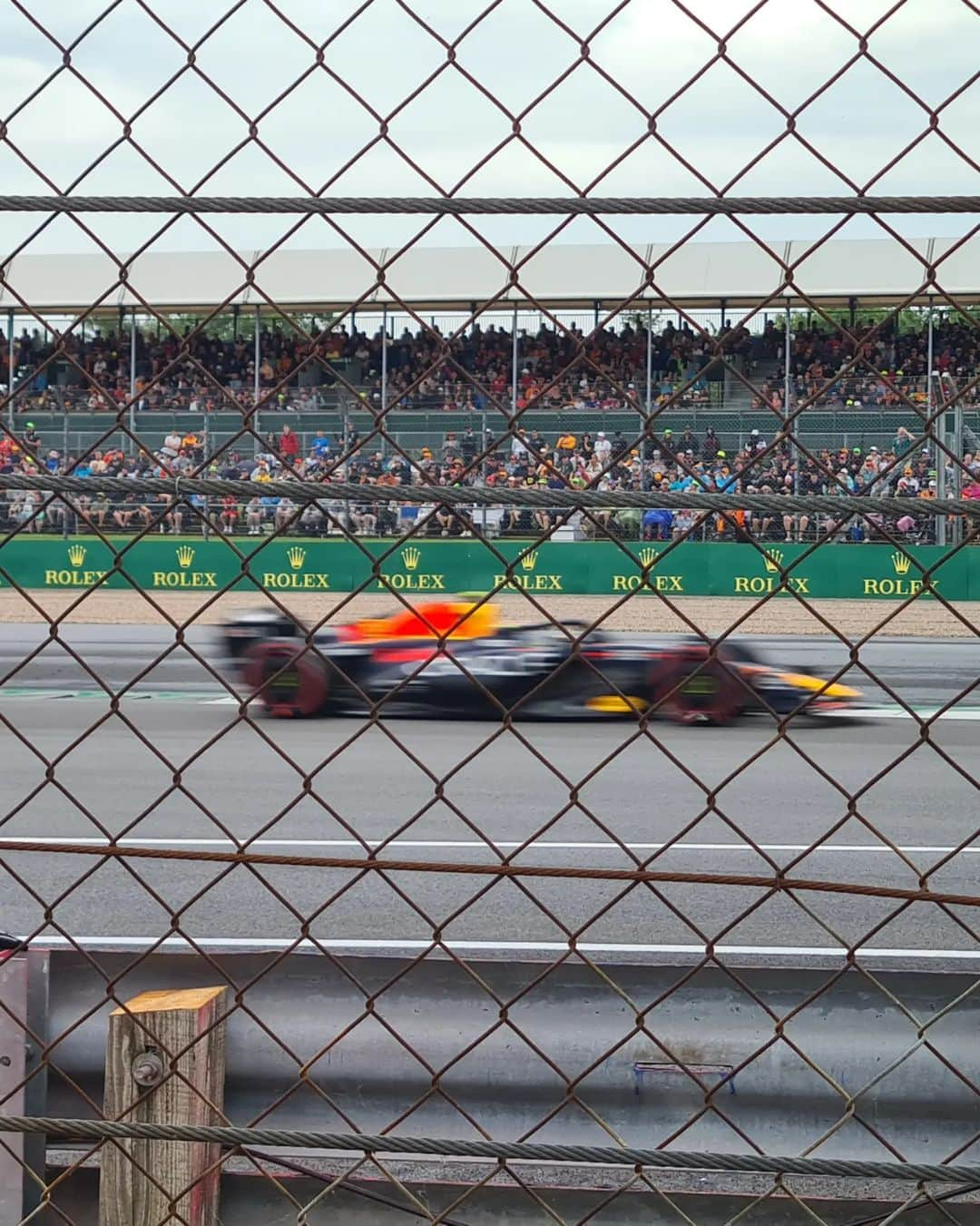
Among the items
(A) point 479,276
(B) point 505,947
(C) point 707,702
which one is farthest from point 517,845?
(A) point 479,276

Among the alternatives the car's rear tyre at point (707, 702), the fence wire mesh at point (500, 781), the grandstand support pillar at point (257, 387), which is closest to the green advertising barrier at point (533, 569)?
the fence wire mesh at point (500, 781)

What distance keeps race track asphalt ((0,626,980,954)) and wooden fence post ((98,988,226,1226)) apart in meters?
0.35

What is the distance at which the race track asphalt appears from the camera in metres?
5.47

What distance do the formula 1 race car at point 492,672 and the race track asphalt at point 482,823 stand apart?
0.21 m

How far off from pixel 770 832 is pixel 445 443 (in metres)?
11.7

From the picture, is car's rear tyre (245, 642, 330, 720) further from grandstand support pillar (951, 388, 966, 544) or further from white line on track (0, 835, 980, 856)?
grandstand support pillar (951, 388, 966, 544)

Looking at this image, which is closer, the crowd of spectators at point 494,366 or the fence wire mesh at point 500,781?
the fence wire mesh at point 500,781

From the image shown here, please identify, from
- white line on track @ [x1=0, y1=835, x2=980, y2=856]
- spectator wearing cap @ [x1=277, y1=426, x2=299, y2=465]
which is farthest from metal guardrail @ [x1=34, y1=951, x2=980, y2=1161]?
spectator wearing cap @ [x1=277, y1=426, x2=299, y2=465]

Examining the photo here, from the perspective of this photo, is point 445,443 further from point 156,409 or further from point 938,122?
point 938,122

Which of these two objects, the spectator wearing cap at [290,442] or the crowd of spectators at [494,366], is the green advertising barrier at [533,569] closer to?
the spectator wearing cap at [290,442]

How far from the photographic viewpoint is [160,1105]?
73.9 inches

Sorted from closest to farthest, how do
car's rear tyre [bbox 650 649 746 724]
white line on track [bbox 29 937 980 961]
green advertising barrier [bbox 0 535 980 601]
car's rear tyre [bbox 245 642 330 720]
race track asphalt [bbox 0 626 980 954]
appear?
white line on track [bbox 29 937 980 961]
race track asphalt [bbox 0 626 980 954]
car's rear tyre [bbox 245 642 330 720]
car's rear tyre [bbox 650 649 746 724]
green advertising barrier [bbox 0 535 980 601]

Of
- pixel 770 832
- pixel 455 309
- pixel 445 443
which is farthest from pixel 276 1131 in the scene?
pixel 455 309

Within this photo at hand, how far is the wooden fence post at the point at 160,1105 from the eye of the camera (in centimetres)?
187
